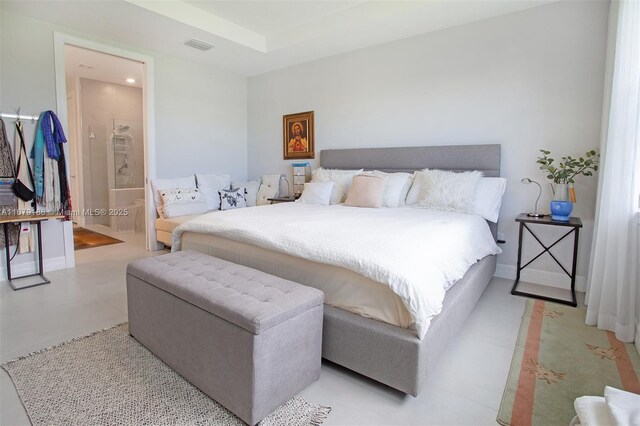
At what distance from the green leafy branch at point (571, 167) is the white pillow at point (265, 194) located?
3.29 meters

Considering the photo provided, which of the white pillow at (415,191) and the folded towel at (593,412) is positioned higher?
the white pillow at (415,191)

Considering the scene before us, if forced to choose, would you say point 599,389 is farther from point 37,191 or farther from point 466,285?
point 37,191

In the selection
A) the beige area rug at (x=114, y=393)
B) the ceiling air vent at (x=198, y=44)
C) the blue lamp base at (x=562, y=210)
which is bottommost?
the beige area rug at (x=114, y=393)

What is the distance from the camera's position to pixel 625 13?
2248 millimetres

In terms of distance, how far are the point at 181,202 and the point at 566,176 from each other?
4.13 metres

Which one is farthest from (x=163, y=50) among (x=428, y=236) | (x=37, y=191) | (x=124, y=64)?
(x=428, y=236)

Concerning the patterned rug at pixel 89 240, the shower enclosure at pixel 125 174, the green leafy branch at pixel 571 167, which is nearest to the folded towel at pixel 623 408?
the green leafy branch at pixel 571 167

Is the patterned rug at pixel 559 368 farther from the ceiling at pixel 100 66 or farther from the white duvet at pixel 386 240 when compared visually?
the ceiling at pixel 100 66

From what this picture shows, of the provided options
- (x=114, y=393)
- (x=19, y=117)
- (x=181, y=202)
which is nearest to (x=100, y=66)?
(x=19, y=117)

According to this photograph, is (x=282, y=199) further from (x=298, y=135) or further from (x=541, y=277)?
(x=541, y=277)

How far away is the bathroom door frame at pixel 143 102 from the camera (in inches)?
144

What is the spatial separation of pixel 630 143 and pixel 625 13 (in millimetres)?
850

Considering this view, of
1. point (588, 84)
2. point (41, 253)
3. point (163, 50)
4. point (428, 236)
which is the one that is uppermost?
point (163, 50)

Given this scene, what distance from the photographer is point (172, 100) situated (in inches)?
186
